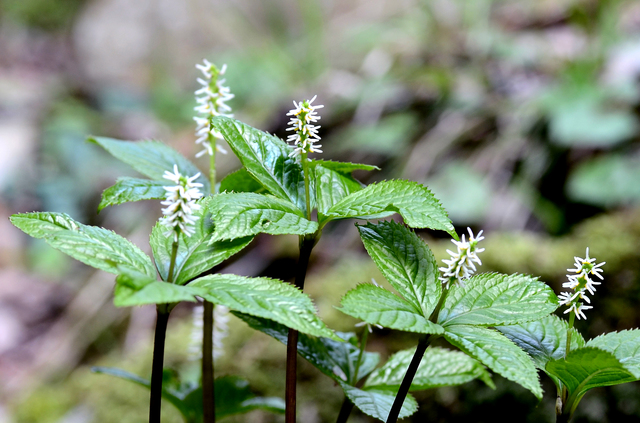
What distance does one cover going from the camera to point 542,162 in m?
3.02

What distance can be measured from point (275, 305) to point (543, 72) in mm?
3794

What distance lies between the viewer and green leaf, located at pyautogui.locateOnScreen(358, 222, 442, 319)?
2.23ft

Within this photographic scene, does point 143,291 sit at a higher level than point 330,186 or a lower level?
lower

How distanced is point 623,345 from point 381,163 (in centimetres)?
269

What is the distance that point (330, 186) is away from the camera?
2.53 ft

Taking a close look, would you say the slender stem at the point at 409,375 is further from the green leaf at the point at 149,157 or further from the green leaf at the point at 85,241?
the green leaf at the point at 149,157

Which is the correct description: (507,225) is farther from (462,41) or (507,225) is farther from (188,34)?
(188,34)

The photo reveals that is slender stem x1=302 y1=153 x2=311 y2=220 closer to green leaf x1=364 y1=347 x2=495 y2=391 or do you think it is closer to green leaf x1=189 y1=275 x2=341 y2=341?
green leaf x1=189 y1=275 x2=341 y2=341

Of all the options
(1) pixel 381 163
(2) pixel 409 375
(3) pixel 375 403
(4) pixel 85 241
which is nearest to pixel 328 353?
(3) pixel 375 403

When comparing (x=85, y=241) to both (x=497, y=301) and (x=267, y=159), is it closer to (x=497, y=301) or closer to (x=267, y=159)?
(x=267, y=159)

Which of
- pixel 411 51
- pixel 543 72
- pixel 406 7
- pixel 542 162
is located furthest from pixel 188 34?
pixel 542 162

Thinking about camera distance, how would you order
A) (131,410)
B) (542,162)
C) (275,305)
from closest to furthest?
(275,305), (131,410), (542,162)

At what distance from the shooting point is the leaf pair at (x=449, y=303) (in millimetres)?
564

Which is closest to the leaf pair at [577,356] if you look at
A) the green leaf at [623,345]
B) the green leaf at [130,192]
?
the green leaf at [623,345]
